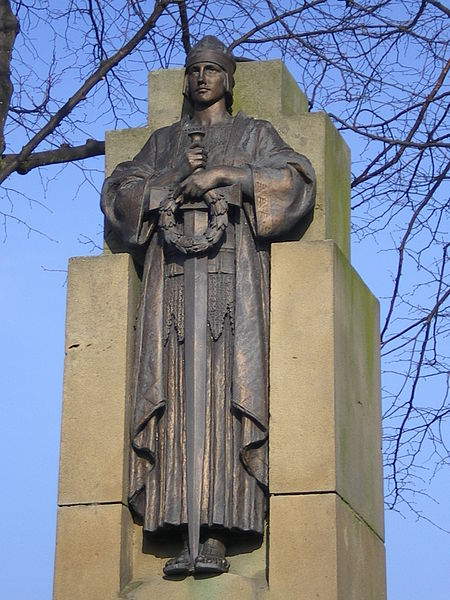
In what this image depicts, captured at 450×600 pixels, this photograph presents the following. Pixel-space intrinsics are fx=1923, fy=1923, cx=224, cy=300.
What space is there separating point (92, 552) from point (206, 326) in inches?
54.6

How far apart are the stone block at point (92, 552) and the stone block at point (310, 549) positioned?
862mm

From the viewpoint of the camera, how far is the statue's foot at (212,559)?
33.5 ft

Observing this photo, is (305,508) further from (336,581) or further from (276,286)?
(276,286)

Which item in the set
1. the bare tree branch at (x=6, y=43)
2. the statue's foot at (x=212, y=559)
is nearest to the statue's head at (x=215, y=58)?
the bare tree branch at (x=6, y=43)

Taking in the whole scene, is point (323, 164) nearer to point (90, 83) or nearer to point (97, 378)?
point (97, 378)

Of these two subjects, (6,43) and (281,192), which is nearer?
(281,192)

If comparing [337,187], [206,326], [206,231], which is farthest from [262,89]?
[206,326]

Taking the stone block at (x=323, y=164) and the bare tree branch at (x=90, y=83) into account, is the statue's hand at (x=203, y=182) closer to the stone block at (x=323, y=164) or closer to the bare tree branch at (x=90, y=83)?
the stone block at (x=323, y=164)

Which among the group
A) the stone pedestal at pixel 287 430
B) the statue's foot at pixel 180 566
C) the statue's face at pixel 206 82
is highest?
the statue's face at pixel 206 82

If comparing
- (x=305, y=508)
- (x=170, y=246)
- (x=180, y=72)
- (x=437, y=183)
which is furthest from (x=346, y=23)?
(x=305, y=508)

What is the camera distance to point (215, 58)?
36.8 ft

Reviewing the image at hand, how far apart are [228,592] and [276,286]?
1720mm

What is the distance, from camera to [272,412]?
10430mm

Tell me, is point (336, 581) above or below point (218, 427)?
below
